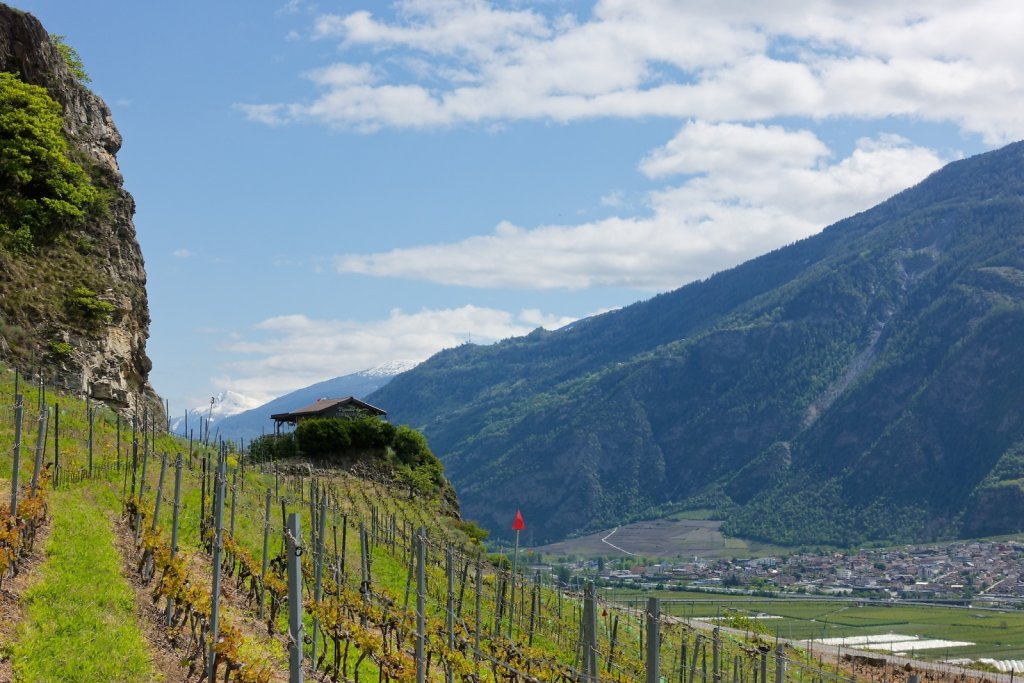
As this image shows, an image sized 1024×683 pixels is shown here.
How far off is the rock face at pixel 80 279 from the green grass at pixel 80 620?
1821 cm

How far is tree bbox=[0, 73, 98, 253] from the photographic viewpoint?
122 feet

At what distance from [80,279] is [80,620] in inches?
1061

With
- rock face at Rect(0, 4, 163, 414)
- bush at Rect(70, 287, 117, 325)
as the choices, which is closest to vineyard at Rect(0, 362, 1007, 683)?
rock face at Rect(0, 4, 163, 414)

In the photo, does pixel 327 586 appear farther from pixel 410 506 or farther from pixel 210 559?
pixel 410 506

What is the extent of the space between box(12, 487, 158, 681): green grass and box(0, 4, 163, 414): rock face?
18.2m

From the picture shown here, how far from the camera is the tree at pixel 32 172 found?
3722 centimetres

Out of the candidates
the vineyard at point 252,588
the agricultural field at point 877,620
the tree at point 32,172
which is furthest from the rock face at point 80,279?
the agricultural field at point 877,620

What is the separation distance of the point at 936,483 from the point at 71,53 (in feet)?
599

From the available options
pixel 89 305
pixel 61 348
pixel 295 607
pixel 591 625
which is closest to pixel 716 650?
pixel 591 625

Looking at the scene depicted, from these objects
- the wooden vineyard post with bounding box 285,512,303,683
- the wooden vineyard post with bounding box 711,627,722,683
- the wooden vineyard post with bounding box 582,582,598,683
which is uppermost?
the wooden vineyard post with bounding box 285,512,303,683

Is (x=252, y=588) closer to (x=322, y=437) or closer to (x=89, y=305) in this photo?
(x=89, y=305)

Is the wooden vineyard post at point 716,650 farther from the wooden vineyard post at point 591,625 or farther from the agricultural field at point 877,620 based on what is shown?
the agricultural field at point 877,620

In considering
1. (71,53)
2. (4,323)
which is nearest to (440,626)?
(4,323)

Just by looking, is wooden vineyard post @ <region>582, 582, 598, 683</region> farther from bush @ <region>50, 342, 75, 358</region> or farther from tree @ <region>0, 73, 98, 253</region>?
tree @ <region>0, 73, 98, 253</region>
